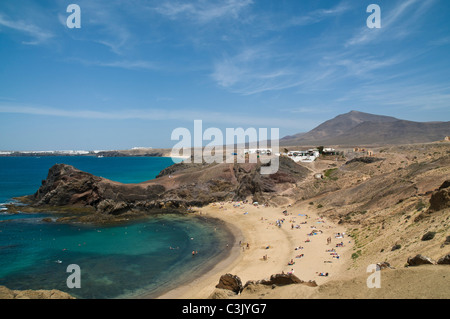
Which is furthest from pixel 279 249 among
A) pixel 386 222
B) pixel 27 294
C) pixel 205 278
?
pixel 27 294

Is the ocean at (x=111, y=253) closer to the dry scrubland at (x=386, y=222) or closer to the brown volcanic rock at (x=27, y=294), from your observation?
the brown volcanic rock at (x=27, y=294)

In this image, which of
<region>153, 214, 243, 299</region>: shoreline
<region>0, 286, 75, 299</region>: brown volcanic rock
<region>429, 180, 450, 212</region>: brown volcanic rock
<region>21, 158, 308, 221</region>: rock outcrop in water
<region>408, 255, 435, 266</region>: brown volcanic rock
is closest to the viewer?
<region>408, 255, 435, 266</region>: brown volcanic rock

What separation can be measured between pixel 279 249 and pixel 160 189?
96.7 feet

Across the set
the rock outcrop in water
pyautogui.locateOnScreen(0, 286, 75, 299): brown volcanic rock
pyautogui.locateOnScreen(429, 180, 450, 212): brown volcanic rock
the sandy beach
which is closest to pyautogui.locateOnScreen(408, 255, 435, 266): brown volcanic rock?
the sandy beach

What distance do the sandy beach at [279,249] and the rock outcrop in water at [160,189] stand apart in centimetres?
860

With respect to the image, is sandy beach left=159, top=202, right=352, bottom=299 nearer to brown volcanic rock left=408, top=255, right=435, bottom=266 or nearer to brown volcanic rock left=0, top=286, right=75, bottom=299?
brown volcanic rock left=408, top=255, right=435, bottom=266

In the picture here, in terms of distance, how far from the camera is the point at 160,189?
1945 inches

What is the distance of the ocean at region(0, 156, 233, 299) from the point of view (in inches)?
805

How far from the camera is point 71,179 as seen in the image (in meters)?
48.5

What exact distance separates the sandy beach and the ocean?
1764 mm

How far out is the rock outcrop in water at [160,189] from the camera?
150 ft

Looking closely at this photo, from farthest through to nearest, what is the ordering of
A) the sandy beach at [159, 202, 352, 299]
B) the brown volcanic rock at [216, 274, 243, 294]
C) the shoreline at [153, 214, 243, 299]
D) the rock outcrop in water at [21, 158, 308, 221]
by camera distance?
the rock outcrop in water at [21, 158, 308, 221], the sandy beach at [159, 202, 352, 299], the shoreline at [153, 214, 243, 299], the brown volcanic rock at [216, 274, 243, 294]

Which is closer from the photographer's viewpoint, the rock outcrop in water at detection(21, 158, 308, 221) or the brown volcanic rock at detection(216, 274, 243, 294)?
the brown volcanic rock at detection(216, 274, 243, 294)
